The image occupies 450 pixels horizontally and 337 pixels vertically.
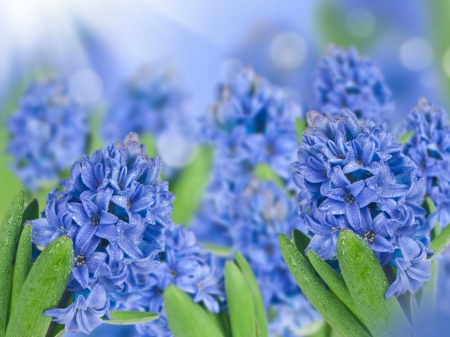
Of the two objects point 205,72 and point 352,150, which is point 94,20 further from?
point 352,150

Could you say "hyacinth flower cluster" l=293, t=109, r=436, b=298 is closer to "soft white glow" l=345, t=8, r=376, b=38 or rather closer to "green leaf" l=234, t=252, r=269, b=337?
"green leaf" l=234, t=252, r=269, b=337

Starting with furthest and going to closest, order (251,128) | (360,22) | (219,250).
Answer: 1. (360,22)
2. (251,128)
3. (219,250)

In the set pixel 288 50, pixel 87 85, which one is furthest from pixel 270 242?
pixel 288 50

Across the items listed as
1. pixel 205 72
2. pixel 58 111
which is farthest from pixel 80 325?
pixel 205 72

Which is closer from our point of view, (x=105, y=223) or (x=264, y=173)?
(x=105, y=223)

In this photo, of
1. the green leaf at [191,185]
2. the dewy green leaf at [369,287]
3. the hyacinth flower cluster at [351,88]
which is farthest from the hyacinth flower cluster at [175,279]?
the green leaf at [191,185]

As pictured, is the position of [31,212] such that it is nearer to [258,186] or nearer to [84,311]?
[84,311]
